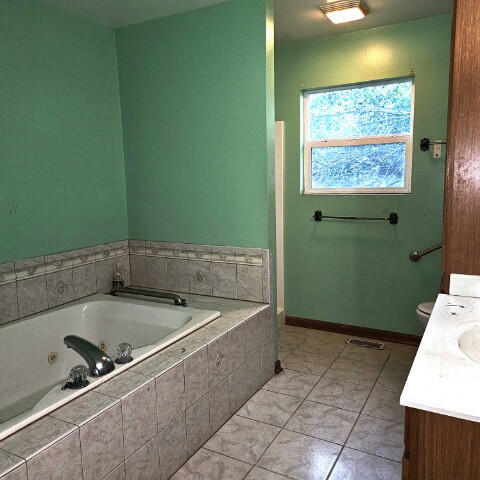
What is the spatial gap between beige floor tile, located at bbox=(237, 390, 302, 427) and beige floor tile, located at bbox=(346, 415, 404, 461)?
0.36 metres

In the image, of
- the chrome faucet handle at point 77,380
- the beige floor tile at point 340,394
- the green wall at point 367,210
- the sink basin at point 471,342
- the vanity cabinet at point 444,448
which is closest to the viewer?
the vanity cabinet at point 444,448

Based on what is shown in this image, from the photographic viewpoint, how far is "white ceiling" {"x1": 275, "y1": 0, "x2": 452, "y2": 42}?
2717 mm

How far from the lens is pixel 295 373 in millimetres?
2885

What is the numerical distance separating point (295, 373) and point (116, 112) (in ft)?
7.05

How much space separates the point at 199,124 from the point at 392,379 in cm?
203

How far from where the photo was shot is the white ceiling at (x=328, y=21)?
107 inches

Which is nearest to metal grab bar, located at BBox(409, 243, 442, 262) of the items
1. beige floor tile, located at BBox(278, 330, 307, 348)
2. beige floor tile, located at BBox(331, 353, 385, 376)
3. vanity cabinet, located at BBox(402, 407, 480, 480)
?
beige floor tile, located at BBox(331, 353, 385, 376)

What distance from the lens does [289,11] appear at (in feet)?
9.29

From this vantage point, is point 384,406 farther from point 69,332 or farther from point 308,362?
point 69,332

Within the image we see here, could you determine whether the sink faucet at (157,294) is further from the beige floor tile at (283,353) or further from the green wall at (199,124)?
the beige floor tile at (283,353)

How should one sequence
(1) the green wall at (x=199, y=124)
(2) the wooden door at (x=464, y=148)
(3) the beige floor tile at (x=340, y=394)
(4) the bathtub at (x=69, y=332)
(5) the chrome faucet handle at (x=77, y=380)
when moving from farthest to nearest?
1. (1) the green wall at (x=199, y=124)
2. (3) the beige floor tile at (x=340, y=394)
3. (4) the bathtub at (x=69, y=332)
4. (5) the chrome faucet handle at (x=77, y=380)
5. (2) the wooden door at (x=464, y=148)

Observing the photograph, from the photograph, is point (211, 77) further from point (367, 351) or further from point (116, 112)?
point (367, 351)

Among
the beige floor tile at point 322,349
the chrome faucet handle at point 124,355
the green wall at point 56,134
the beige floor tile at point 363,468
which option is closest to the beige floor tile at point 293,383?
the beige floor tile at point 322,349

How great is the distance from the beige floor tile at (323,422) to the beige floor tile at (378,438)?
4 cm
